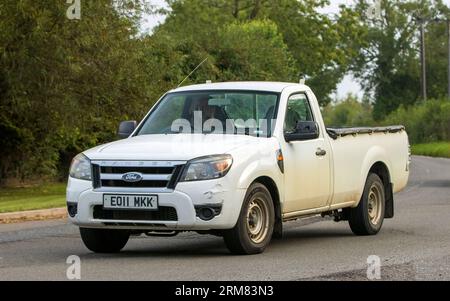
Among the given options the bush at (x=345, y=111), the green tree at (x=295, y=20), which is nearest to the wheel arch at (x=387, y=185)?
the green tree at (x=295, y=20)

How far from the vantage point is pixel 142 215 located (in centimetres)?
1093

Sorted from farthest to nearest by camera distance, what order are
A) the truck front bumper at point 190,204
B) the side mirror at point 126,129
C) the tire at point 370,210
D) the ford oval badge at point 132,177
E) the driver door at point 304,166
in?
the tire at point 370,210 → the side mirror at point 126,129 → the driver door at point 304,166 → the ford oval badge at point 132,177 → the truck front bumper at point 190,204

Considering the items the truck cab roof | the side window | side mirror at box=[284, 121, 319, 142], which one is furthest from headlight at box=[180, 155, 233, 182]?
the truck cab roof

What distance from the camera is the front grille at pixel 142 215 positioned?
10875 mm

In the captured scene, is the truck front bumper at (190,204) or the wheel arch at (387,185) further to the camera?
the wheel arch at (387,185)

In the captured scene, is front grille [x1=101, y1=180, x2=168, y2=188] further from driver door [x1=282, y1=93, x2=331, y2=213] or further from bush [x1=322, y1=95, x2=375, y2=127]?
bush [x1=322, y1=95, x2=375, y2=127]

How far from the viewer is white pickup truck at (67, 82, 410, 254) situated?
10.9 metres

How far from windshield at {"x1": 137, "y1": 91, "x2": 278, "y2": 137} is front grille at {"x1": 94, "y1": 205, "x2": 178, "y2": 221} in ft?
4.84

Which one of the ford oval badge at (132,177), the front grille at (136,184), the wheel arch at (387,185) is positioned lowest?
the wheel arch at (387,185)

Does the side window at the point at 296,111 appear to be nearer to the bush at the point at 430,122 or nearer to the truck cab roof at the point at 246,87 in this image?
the truck cab roof at the point at 246,87

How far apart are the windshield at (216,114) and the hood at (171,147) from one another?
324 millimetres

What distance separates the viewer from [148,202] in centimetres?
1084

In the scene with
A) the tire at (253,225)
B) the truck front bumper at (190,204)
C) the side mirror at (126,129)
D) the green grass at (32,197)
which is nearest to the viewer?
the truck front bumper at (190,204)
